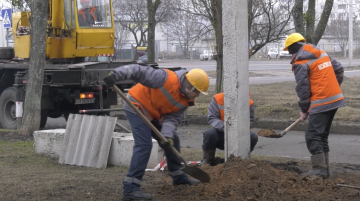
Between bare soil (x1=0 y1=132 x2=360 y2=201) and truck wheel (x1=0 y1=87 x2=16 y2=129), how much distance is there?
18.4ft

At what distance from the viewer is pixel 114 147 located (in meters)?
7.30

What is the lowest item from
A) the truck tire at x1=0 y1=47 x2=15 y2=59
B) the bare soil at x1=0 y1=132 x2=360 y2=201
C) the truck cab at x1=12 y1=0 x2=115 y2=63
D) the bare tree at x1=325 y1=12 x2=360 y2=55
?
the bare soil at x1=0 y1=132 x2=360 y2=201

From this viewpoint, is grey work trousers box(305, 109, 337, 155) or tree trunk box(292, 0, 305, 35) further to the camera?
tree trunk box(292, 0, 305, 35)

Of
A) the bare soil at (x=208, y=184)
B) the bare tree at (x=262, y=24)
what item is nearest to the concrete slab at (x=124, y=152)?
the bare soil at (x=208, y=184)

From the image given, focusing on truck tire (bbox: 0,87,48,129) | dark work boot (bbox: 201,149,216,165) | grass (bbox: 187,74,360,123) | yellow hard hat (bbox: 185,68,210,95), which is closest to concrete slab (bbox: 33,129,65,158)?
dark work boot (bbox: 201,149,216,165)

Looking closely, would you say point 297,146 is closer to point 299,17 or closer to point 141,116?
point 299,17

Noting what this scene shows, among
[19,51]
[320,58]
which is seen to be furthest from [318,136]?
[19,51]

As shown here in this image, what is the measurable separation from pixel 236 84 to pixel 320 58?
1.00m

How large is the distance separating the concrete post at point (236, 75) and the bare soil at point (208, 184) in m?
0.30

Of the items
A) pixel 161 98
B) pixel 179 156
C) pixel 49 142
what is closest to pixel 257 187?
pixel 179 156

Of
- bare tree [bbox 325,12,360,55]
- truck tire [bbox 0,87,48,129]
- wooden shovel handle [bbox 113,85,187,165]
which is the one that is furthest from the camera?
bare tree [bbox 325,12,360,55]

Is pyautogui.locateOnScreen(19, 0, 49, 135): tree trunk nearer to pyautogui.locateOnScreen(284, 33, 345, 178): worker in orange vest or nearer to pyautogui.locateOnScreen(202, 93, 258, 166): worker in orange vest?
pyautogui.locateOnScreen(202, 93, 258, 166): worker in orange vest

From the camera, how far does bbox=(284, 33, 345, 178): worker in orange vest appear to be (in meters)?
5.99

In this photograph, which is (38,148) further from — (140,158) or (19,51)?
(19,51)
